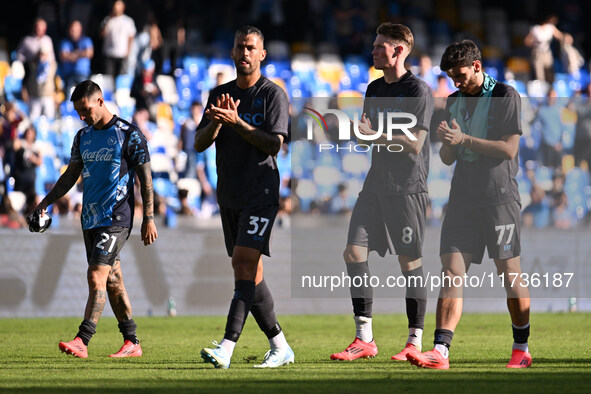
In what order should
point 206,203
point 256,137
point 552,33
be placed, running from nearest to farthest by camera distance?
point 256,137 → point 206,203 → point 552,33

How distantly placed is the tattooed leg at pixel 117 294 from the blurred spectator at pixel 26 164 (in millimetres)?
7229

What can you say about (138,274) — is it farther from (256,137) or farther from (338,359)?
(256,137)

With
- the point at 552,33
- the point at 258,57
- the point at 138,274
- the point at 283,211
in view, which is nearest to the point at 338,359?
the point at 258,57

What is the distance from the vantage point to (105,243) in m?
8.06

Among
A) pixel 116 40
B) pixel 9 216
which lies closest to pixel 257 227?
pixel 9 216

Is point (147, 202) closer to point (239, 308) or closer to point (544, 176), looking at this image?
point (239, 308)

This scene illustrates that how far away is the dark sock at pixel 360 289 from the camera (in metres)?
7.96

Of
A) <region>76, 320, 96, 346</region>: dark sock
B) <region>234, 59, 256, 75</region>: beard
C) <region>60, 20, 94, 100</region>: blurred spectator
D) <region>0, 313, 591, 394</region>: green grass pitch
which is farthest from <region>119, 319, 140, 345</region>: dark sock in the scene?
<region>60, 20, 94, 100</region>: blurred spectator

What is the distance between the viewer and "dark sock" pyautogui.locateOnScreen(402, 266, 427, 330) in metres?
7.93

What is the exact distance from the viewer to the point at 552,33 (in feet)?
73.9

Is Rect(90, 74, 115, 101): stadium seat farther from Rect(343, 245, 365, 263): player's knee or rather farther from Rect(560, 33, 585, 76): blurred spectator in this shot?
Rect(343, 245, 365, 263): player's knee

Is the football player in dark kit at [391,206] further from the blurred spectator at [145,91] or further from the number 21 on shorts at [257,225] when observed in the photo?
the blurred spectator at [145,91]

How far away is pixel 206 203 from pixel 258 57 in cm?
947

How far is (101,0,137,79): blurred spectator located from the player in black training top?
39.1 ft
